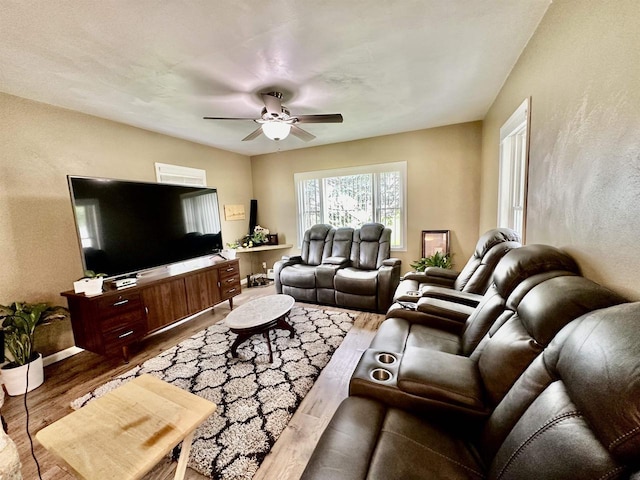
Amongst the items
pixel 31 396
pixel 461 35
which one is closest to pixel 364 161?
pixel 461 35

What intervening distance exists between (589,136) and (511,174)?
1607mm

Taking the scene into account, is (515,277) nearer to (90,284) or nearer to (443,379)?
(443,379)

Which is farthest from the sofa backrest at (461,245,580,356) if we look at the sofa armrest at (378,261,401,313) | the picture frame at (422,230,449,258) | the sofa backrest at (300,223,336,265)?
the sofa backrest at (300,223,336,265)

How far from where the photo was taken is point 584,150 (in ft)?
3.92

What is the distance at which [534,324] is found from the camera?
3.34 feet

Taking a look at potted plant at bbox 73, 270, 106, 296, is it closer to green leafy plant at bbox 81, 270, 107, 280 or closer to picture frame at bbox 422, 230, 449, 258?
green leafy plant at bbox 81, 270, 107, 280

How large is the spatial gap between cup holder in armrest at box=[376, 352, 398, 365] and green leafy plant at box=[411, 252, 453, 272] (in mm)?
2670

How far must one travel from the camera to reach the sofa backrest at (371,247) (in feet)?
12.8

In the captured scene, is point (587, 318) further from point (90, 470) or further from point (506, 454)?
point (90, 470)

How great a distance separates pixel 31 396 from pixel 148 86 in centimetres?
284

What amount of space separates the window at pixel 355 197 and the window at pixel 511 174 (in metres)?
1.60

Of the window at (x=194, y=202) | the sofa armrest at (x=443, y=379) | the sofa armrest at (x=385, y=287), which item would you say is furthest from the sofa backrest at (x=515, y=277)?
the window at (x=194, y=202)

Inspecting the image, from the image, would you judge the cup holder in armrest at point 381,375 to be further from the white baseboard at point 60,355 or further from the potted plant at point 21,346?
the white baseboard at point 60,355

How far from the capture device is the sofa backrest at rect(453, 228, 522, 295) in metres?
2.10
